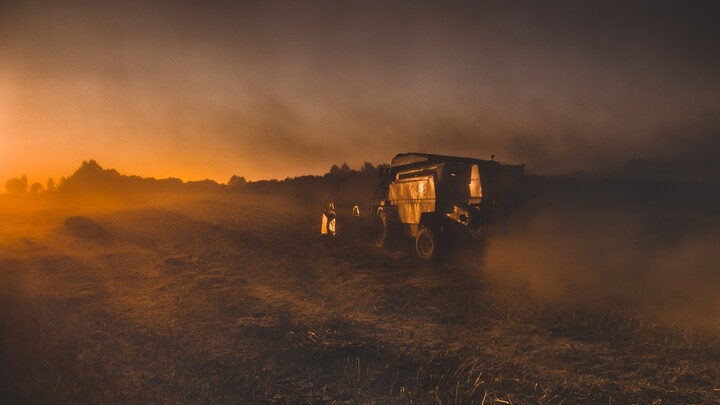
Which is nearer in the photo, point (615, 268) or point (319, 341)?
point (319, 341)

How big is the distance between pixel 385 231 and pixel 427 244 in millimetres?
2387

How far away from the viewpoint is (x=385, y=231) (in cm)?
1539

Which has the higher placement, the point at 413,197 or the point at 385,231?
the point at 413,197

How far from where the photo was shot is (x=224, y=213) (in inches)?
1077

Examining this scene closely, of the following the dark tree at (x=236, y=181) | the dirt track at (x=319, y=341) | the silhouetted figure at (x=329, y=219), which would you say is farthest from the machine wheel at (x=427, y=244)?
the dark tree at (x=236, y=181)

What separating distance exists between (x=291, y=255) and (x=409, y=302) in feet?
21.6

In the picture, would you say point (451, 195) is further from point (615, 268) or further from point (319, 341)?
point (319, 341)

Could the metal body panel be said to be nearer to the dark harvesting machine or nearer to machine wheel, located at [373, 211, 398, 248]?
the dark harvesting machine

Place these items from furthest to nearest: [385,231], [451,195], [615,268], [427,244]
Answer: [385,231]
[427,244]
[451,195]
[615,268]

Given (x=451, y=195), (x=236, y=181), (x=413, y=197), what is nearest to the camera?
(x=451, y=195)

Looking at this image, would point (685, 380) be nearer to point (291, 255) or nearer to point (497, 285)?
point (497, 285)

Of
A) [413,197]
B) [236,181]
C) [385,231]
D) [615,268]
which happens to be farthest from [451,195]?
[236,181]

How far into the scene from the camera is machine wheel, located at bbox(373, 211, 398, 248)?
1532cm

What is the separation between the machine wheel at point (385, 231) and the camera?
15.3 metres
